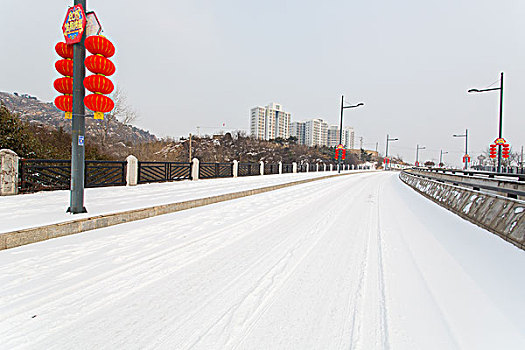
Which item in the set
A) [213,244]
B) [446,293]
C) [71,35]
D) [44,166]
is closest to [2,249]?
[213,244]

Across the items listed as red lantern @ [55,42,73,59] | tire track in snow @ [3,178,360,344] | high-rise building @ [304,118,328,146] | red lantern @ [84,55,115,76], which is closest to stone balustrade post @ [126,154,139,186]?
red lantern @ [55,42,73,59]

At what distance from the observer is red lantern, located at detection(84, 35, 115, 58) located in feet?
20.4

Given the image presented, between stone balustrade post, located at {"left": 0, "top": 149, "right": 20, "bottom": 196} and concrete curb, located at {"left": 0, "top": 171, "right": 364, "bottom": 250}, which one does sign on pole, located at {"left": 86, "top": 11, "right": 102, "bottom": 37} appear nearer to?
concrete curb, located at {"left": 0, "top": 171, "right": 364, "bottom": 250}

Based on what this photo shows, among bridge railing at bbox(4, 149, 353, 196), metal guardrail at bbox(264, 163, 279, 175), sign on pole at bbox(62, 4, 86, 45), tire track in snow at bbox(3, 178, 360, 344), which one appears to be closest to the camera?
tire track in snow at bbox(3, 178, 360, 344)

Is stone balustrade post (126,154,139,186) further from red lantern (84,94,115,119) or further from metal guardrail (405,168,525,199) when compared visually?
metal guardrail (405,168,525,199)

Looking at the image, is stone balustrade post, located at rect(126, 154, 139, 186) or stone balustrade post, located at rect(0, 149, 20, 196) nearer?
stone balustrade post, located at rect(0, 149, 20, 196)

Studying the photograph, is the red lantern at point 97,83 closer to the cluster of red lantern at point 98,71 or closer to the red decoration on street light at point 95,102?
the cluster of red lantern at point 98,71

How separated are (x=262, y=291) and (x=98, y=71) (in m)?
6.20

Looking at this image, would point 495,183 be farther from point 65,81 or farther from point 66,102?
point 65,81

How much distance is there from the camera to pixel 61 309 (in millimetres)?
2711

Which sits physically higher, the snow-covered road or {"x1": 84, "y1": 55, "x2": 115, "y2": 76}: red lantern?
{"x1": 84, "y1": 55, "x2": 115, "y2": 76}: red lantern

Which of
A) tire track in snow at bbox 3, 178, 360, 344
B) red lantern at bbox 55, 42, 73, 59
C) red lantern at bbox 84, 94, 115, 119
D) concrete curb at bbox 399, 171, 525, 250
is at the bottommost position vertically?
tire track in snow at bbox 3, 178, 360, 344

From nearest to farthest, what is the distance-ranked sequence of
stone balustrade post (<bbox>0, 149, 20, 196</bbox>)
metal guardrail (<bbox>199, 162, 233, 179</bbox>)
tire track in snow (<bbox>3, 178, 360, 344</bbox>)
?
tire track in snow (<bbox>3, 178, 360, 344</bbox>) → stone balustrade post (<bbox>0, 149, 20, 196</bbox>) → metal guardrail (<bbox>199, 162, 233, 179</bbox>)

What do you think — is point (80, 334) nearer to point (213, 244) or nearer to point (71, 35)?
point (213, 244)
